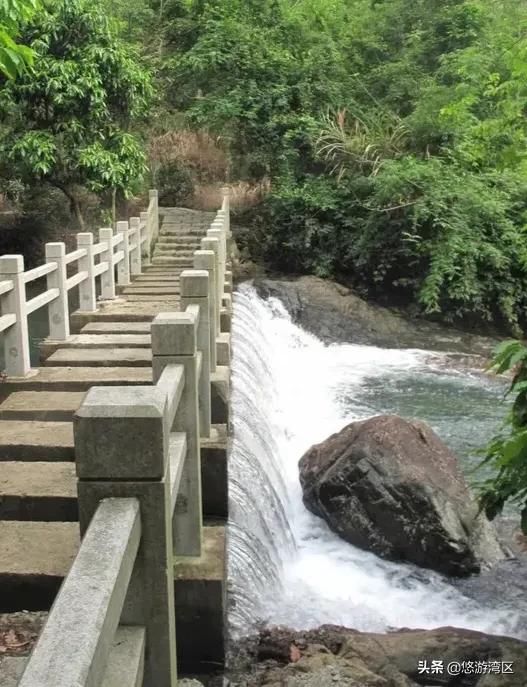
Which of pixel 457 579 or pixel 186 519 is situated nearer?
pixel 186 519

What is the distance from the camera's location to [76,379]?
612 cm

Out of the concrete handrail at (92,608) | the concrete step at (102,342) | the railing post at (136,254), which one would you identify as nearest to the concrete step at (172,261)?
the railing post at (136,254)

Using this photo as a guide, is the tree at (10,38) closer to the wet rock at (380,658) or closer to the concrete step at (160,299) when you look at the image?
the wet rock at (380,658)

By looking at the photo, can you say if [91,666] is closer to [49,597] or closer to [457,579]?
[49,597]

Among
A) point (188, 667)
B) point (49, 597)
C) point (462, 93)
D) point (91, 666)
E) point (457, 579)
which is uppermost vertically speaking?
point (462, 93)

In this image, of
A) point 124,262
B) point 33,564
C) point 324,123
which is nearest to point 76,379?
point 33,564

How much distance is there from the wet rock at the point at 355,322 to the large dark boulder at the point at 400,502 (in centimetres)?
777

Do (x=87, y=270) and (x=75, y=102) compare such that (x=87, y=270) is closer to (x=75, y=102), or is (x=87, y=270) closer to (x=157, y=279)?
(x=157, y=279)

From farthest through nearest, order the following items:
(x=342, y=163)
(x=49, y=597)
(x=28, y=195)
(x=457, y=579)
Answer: (x=342, y=163)
(x=28, y=195)
(x=457, y=579)
(x=49, y=597)

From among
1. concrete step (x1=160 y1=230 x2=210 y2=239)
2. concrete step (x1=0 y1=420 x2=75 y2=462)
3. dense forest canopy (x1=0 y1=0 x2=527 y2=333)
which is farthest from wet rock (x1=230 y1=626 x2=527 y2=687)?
concrete step (x1=160 y1=230 x2=210 y2=239)

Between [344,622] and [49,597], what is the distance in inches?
119

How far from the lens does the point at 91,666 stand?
1254 mm

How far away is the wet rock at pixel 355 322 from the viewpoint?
48.8 feet

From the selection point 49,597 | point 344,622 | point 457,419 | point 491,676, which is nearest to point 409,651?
point 491,676
